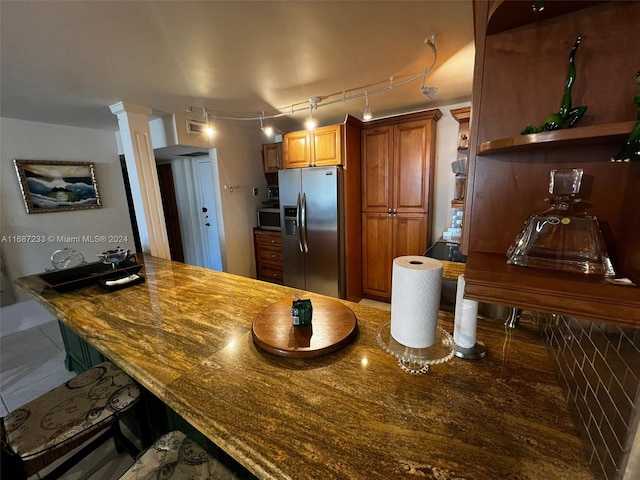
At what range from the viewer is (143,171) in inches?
106

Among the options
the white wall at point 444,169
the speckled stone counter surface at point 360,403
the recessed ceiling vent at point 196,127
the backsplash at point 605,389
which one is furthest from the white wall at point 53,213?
the backsplash at point 605,389

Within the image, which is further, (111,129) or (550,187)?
(111,129)

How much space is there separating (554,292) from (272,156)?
3.81 metres

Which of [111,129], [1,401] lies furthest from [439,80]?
[1,401]

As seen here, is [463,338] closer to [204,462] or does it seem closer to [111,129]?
[204,462]

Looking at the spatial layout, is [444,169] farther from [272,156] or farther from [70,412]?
[70,412]

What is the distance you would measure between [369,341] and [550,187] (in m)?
0.77

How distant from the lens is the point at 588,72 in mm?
590

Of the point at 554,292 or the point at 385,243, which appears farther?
the point at 385,243

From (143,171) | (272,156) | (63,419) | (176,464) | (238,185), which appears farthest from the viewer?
(272,156)

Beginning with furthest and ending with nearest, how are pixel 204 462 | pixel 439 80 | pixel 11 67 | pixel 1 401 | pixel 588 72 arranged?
pixel 439 80 < pixel 1 401 < pixel 11 67 < pixel 204 462 < pixel 588 72

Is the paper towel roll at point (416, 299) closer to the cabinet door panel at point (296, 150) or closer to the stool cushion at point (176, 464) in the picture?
the stool cushion at point (176, 464)

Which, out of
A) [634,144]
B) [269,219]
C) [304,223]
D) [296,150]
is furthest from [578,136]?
[269,219]

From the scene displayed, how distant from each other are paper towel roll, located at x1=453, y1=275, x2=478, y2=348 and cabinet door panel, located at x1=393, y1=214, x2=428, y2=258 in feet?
7.16
